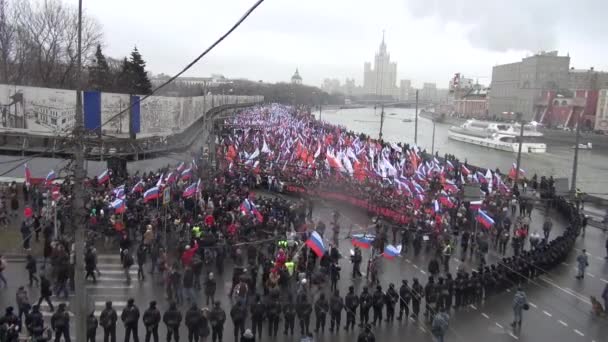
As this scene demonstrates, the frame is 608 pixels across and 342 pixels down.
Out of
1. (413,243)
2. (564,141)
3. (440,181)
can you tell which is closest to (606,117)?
(564,141)

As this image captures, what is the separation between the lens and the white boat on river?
2709 inches

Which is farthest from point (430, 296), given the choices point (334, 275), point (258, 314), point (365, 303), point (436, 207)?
point (436, 207)

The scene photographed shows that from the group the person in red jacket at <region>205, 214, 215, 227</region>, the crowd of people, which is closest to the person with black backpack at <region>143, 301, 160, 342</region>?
the crowd of people

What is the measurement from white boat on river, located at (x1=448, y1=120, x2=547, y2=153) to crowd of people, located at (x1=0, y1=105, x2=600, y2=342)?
48.0 metres

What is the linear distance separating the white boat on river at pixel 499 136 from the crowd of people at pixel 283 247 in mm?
48008

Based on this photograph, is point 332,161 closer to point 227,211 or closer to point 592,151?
point 227,211

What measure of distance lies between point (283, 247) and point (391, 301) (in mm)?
3974

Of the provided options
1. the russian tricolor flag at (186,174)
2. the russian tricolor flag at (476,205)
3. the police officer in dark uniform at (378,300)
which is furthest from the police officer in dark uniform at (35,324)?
the russian tricolor flag at (476,205)

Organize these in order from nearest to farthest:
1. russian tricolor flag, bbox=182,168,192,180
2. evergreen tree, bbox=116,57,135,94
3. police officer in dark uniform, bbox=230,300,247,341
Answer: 1. police officer in dark uniform, bbox=230,300,247,341
2. russian tricolor flag, bbox=182,168,192,180
3. evergreen tree, bbox=116,57,135,94

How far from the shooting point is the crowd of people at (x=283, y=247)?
1031cm

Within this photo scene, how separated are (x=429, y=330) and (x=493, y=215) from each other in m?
9.31

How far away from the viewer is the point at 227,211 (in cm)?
1733

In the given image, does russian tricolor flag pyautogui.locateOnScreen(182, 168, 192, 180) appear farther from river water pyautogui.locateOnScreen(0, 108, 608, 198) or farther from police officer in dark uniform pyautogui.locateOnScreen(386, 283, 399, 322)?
police officer in dark uniform pyautogui.locateOnScreen(386, 283, 399, 322)

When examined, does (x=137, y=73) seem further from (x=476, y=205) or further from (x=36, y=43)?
(x=476, y=205)
